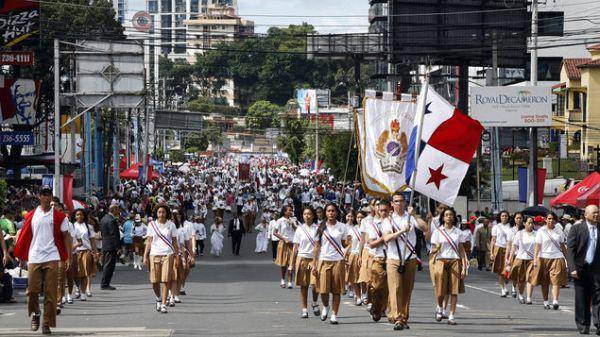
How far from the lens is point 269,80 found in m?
188

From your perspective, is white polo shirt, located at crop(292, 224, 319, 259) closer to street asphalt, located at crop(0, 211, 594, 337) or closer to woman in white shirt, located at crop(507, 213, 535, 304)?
street asphalt, located at crop(0, 211, 594, 337)

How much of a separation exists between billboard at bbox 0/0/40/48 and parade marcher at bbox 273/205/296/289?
58.6 feet

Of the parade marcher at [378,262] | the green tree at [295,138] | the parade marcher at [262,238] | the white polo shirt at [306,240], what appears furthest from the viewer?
the green tree at [295,138]

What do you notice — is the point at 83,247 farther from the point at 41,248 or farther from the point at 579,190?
the point at 579,190

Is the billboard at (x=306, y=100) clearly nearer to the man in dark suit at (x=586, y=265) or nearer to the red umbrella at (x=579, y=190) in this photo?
the red umbrella at (x=579, y=190)

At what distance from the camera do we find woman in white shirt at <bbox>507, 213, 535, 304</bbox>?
23.1 meters

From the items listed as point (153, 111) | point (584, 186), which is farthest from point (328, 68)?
point (584, 186)

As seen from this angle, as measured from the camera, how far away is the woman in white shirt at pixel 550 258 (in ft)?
71.4

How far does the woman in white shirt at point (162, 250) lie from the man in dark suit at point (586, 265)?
6323mm

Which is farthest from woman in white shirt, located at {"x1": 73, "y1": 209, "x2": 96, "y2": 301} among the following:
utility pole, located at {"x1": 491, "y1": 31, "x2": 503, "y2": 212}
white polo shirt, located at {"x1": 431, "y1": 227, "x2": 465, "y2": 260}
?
utility pole, located at {"x1": 491, "y1": 31, "x2": 503, "y2": 212}

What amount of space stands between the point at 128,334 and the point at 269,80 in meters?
172

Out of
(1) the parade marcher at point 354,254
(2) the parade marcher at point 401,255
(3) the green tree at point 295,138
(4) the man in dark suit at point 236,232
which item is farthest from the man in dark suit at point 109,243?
(3) the green tree at point 295,138

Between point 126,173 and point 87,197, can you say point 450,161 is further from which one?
point 126,173

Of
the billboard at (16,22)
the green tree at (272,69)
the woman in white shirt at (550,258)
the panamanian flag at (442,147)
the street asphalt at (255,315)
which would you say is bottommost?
the street asphalt at (255,315)
